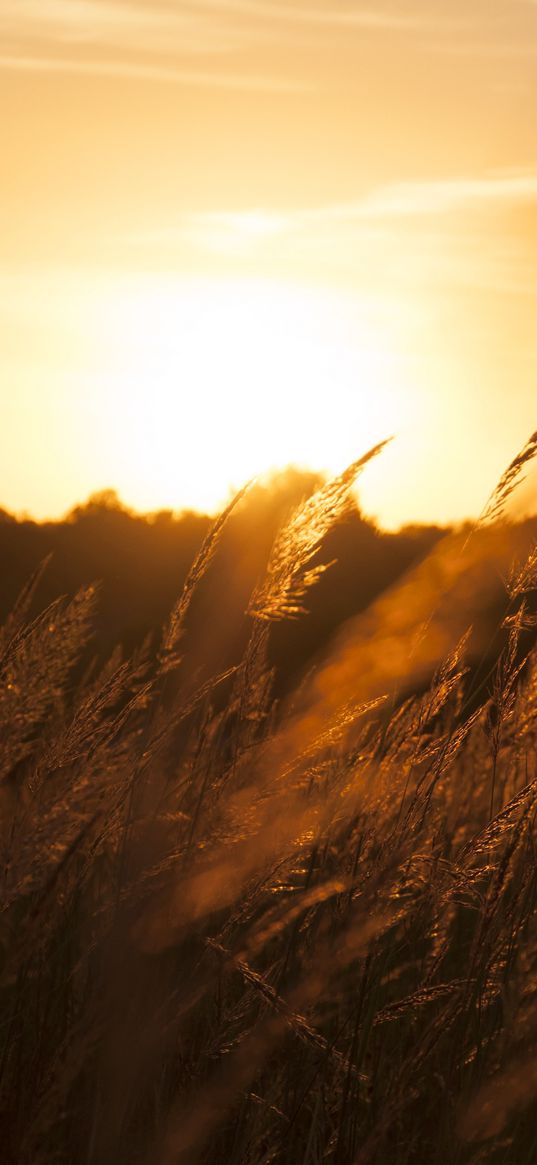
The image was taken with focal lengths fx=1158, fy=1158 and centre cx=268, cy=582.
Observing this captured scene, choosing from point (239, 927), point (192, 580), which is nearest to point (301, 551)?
point (192, 580)

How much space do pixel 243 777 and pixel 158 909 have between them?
9.5 inches

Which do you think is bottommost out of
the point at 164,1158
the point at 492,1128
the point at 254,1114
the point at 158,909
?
the point at 492,1128

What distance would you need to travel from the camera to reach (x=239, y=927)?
6.53 feet

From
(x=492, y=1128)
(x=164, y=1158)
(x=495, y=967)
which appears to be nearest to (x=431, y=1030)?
(x=492, y=1128)

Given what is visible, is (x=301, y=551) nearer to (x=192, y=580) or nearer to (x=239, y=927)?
(x=192, y=580)

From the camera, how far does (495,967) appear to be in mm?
2031

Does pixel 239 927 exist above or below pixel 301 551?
below

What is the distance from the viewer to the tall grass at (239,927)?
157 centimetres

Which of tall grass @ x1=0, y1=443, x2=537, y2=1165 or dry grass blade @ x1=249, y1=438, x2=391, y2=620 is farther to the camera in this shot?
dry grass blade @ x1=249, y1=438, x2=391, y2=620

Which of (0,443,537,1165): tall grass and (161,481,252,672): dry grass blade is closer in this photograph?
(0,443,537,1165): tall grass

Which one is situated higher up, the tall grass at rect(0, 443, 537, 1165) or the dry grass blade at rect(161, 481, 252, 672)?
the dry grass blade at rect(161, 481, 252, 672)

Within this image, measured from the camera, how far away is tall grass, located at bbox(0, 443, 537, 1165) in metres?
1.57

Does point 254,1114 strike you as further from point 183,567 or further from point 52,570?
point 183,567

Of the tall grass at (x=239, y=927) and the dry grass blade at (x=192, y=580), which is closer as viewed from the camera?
the tall grass at (x=239, y=927)
